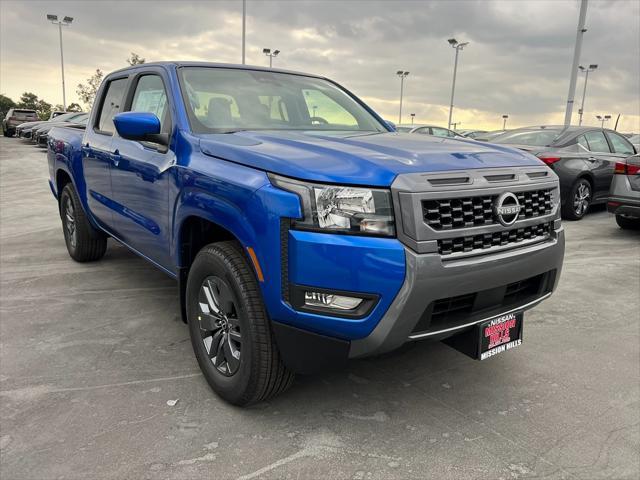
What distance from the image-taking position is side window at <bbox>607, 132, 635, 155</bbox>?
927 cm

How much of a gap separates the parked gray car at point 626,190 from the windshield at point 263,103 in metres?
4.54

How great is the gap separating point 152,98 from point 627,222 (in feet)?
23.5

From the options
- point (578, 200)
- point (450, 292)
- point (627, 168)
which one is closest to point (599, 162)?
point (578, 200)

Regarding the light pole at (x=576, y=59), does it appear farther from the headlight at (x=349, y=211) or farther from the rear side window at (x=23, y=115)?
the rear side window at (x=23, y=115)

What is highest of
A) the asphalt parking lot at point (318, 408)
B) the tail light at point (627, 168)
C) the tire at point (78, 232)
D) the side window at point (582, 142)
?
the side window at point (582, 142)

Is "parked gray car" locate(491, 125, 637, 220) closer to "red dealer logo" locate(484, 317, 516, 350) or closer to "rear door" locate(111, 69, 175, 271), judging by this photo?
"red dealer logo" locate(484, 317, 516, 350)

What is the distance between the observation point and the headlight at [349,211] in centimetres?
213

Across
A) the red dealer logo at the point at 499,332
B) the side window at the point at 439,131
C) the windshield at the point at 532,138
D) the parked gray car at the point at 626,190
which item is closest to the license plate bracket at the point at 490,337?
the red dealer logo at the point at 499,332

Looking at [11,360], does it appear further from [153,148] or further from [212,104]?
[212,104]

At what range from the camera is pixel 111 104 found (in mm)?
4484

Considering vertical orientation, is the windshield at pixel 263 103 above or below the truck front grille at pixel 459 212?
above

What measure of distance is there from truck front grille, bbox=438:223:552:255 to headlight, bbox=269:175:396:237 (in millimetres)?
272

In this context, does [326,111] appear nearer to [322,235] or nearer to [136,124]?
[136,124]

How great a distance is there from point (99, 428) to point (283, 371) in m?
0.94
